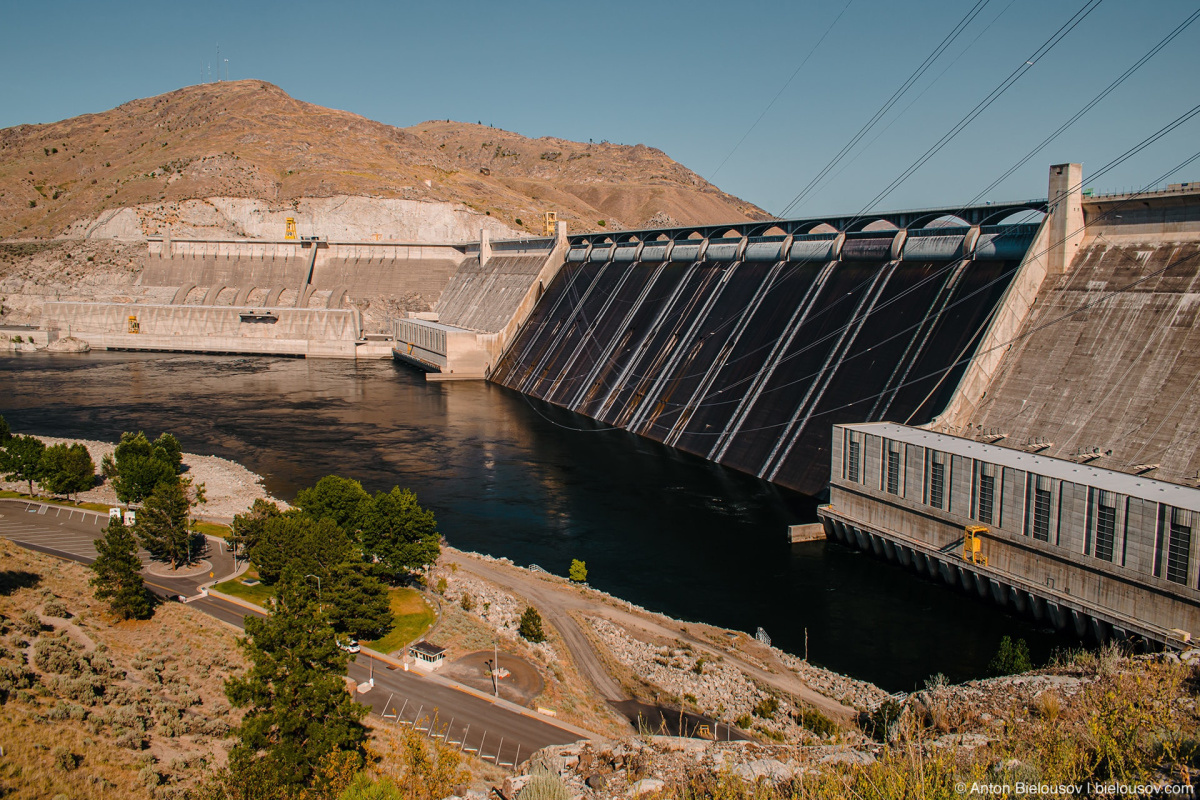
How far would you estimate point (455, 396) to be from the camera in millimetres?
58969

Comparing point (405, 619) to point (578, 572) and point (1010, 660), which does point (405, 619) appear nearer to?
point (578, 572)

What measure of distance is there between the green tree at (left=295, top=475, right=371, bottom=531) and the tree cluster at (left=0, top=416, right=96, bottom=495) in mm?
11992

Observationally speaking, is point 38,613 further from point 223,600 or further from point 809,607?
point 809,607

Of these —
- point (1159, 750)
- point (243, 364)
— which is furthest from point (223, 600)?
point (243, 364)

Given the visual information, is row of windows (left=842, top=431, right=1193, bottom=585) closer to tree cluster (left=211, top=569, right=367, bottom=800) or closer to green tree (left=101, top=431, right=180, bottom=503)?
tree cluster (left=211, top=569, right=367, bottom=800)

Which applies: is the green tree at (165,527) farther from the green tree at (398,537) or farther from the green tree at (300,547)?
the green tree at (398,537)

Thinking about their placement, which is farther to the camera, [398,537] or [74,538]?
[74,538]

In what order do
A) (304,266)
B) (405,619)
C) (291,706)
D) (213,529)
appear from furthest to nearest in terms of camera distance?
(304,266)
(213,529)
(405,619)
(291,706)

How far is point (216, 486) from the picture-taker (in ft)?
→ 115

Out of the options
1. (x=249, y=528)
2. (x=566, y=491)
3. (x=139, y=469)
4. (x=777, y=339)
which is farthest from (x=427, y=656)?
(x=777, y=339)

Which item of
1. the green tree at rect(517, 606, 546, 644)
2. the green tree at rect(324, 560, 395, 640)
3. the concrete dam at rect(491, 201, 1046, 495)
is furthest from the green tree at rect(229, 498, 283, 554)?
the concrete dam at rect(491, 201, 1046, 495)

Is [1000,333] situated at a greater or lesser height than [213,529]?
greater

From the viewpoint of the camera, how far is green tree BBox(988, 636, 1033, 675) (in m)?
19.1

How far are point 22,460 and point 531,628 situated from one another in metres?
25.2
